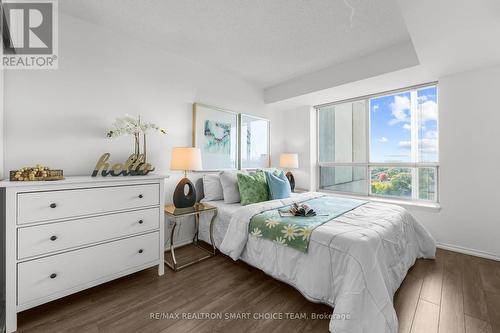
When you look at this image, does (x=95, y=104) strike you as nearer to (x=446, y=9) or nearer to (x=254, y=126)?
(x=254, y=126)

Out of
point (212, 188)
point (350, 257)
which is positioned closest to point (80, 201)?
point (212, 188)

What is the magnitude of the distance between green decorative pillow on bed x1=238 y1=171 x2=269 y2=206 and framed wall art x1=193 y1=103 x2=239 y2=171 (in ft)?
2.05

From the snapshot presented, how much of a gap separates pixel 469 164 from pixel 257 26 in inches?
119

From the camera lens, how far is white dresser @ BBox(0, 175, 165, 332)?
4.66 feet

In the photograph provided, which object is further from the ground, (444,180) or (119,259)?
(444,180)

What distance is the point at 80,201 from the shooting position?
167 cm

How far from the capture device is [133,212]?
195 centimetres

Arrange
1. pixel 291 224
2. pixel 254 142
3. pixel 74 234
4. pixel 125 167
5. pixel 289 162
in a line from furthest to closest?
1. pixel 289 162
2. pixel 254 142
3. pixel 125 167
4. pixel 291 224
5. pixel 74 234

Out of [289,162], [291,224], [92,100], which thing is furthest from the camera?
[289,162]

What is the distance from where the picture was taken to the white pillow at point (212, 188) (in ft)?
9.71

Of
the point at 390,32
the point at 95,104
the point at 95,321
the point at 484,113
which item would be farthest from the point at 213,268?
the point at 484,113

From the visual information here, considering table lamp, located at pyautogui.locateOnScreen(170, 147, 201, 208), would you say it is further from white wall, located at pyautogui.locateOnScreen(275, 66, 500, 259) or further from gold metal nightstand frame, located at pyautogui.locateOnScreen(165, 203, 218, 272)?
white wall, located at pyautogui.locateOnScreen(275, 66, 500, 259)

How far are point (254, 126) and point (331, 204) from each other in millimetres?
1992

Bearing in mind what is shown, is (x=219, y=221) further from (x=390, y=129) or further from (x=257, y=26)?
(x=390, y=129)
